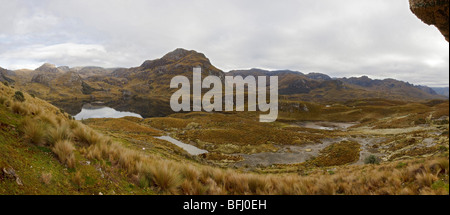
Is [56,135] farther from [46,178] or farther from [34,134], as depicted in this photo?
[46,178]

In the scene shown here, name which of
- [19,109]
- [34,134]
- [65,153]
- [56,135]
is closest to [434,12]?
[65,153]

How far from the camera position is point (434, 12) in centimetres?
746

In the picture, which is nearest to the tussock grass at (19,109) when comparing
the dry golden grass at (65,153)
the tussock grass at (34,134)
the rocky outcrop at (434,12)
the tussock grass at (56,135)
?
the tussock grass at (34,134)

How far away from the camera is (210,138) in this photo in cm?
4088

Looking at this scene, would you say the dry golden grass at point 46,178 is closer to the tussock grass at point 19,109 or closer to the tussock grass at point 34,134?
the tussock grass at point 34,134

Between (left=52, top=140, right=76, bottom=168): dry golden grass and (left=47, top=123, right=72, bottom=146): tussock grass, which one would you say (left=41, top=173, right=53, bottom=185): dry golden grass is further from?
(left=47, top=123, right=72, bottom=146): tussock grass

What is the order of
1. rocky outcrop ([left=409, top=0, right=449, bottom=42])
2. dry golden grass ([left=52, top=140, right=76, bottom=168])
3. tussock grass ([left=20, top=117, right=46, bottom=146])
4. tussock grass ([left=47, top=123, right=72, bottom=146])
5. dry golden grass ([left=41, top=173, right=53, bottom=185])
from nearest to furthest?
1. dry golden grass ([left=41, top=173, right=53, bottom=185])
2. dry golden grass ([left=52, top=140, right=76, bottom=168])
3. tussock grass ([left=20, top=117, right=46, bottom=146])
4. tussock grass ([left=47, top=123, right=72, bottom=146])
5. rocky outcrop ([left=409, top=0, right=449, bottom=42])

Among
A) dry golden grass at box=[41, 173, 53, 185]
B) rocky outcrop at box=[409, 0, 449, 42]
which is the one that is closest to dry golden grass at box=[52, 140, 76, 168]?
dry golden grass at box=[41, 173, 53, 185]

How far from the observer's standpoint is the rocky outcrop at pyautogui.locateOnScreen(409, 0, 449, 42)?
23.5 feet

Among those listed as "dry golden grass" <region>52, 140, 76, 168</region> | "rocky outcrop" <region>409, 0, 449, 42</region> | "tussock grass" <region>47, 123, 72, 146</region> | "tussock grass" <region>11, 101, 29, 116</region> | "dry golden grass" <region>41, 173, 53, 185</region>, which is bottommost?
"dry golden grass" <region>41, 173, 53, 185</region>

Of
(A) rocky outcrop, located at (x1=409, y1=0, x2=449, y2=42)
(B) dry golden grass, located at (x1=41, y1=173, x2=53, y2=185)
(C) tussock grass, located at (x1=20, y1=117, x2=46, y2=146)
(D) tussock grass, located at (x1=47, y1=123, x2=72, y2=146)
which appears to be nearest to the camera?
(B) dry golden grass, located at (x1=41, y1=173, x2=53, y2=185)
